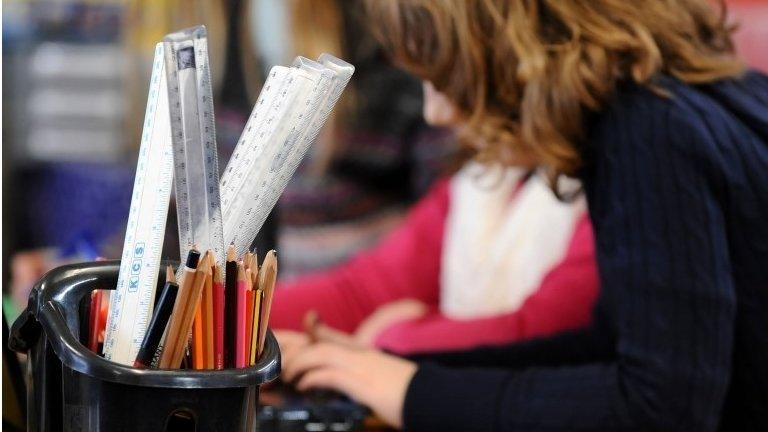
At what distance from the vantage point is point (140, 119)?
1902 mm

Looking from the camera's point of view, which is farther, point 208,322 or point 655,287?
point 655,287

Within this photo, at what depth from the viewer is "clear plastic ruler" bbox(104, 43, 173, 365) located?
15.9 inches

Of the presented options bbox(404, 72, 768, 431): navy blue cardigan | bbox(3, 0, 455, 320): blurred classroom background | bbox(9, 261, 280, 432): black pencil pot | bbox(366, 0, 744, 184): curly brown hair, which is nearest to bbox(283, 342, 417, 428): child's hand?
bbox(404, 72, 768, 431): navy blue cardigan

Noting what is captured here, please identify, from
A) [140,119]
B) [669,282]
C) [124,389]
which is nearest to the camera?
[124,389]

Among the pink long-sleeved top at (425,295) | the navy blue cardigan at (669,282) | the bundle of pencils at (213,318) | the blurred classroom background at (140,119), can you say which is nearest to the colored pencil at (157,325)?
the bundle of pencils at (213,318)

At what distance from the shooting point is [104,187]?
73.9 inches

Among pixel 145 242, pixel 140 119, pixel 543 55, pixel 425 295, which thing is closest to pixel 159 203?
pixel 145 242

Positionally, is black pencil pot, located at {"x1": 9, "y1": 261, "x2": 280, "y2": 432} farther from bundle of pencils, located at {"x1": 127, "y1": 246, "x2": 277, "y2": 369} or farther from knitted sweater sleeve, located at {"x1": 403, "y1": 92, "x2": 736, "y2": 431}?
knitted sweater sleeve, located at {"x1": 403, "y1": 92, "x2": 736, "y2": 431}

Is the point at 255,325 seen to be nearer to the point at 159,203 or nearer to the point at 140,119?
the point at 159,203

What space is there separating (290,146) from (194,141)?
48 millimetres

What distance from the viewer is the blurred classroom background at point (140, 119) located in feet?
5.39

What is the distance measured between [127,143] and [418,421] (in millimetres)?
1382

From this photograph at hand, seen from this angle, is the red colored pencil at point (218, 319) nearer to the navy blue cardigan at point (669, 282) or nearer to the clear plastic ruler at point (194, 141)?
the clear plastic ruler at point (194, 141)

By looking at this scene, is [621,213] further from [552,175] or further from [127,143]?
[127,143]
